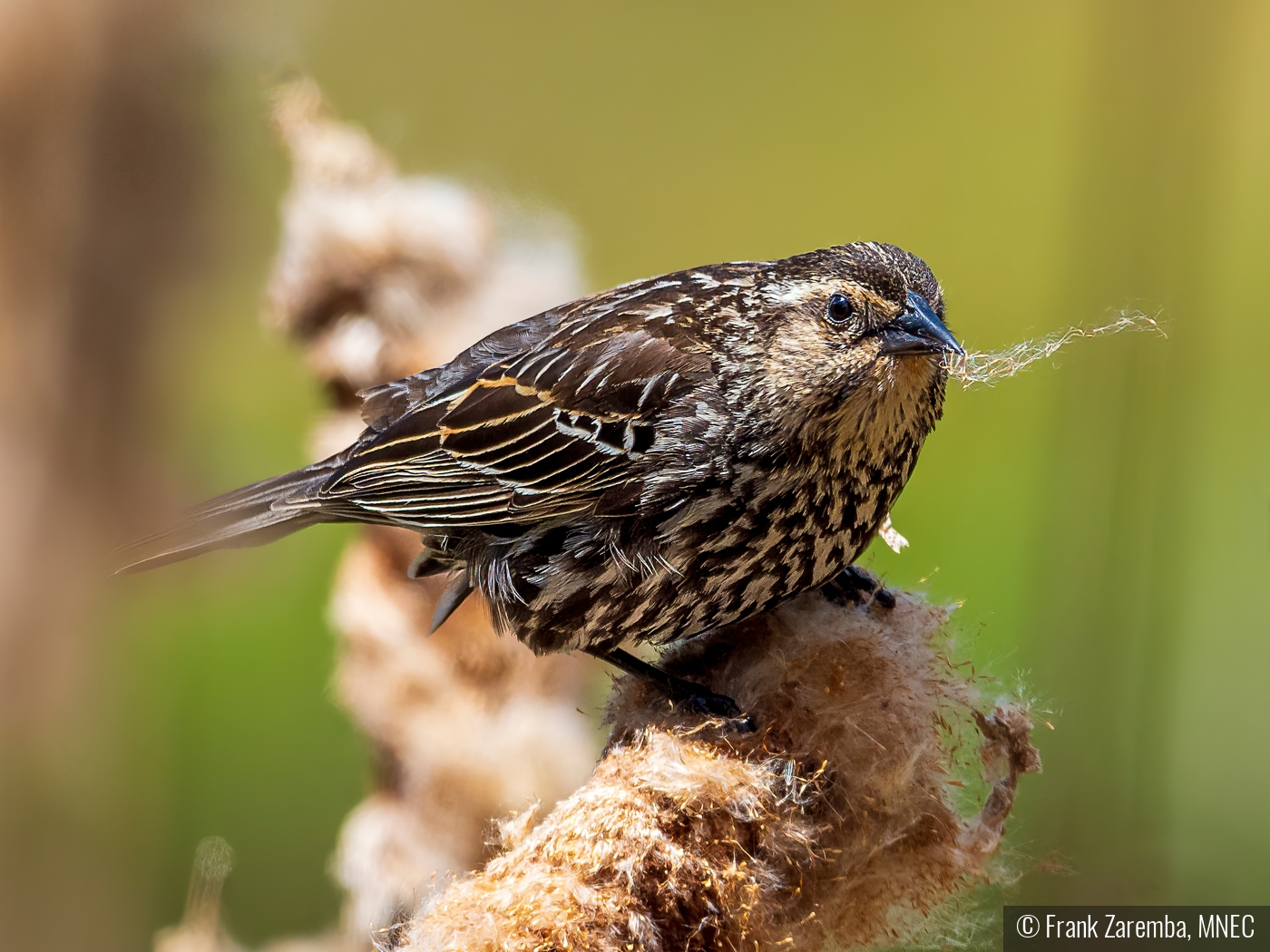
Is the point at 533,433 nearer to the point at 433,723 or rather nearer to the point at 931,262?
the point at 433,723

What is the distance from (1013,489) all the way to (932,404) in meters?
0.54

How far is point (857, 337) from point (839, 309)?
0.02 meters

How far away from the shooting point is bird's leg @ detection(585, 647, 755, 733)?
568 millimetres

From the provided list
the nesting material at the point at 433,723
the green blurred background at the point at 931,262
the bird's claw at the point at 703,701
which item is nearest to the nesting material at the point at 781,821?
the bird's claw at the point at 703,701

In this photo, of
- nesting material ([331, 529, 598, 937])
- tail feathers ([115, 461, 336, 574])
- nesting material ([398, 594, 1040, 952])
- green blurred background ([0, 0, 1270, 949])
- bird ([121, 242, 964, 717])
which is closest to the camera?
nesting material ([398, 594, 1040, 952])

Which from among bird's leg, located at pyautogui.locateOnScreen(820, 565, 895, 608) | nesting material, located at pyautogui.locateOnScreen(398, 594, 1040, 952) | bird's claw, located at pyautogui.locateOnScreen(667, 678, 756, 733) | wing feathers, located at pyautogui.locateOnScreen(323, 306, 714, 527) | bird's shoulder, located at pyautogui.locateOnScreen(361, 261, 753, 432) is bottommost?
nesting material, located at pyautogui.locateOnScreen(398, 594, 1040, 952)

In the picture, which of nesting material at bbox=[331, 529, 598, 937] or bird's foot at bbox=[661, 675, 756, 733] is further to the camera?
nesting material at bbox=[331, 529, 598, 937]

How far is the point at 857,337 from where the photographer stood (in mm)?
522

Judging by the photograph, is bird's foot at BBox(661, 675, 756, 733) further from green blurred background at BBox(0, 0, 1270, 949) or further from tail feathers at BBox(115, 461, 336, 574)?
green blurred background at BBox(0, 0, 1270, 949)

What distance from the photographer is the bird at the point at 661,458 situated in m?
0.54

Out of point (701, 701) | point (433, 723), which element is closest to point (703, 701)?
point (701, 701)

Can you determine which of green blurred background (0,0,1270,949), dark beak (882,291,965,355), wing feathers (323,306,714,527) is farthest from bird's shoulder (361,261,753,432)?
green blurred background (0,0,1270,949)

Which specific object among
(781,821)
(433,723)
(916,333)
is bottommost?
(781,821)

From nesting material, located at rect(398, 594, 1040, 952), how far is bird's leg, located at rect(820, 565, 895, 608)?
2 centimetres
